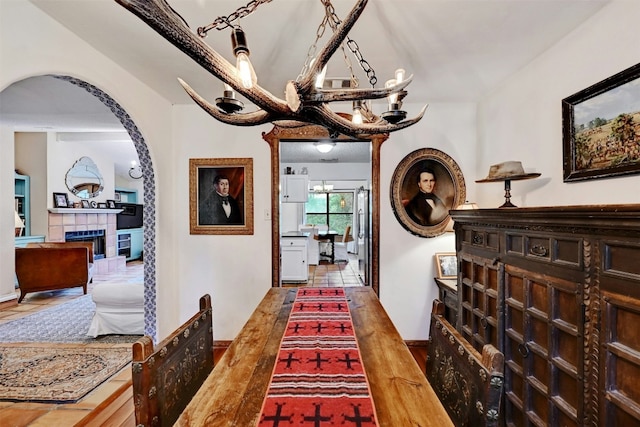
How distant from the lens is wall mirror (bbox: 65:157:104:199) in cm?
682

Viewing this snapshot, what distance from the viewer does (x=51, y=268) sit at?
4957 mm

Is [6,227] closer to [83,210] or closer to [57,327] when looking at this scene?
[83,210]

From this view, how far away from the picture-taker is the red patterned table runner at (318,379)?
878mm

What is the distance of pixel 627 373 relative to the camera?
1.11 meters

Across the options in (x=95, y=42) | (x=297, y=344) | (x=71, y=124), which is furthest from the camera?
(x=71, y=124)

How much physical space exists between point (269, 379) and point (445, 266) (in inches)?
103

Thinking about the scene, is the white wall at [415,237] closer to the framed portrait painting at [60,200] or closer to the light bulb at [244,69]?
the light bulb at [244,69]

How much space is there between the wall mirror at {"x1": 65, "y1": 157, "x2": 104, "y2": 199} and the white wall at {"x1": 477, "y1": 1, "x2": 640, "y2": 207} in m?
7.68

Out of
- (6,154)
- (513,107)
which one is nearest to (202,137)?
(513,107)

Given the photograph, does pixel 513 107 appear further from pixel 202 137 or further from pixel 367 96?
pixel 202 137

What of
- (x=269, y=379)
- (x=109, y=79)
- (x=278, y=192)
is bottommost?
(x=269, y=379)

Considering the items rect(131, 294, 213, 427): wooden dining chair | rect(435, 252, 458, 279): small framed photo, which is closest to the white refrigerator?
rect(435, 252, 458, 279): small framed photo

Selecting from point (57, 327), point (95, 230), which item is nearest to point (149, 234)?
point (57, 327)

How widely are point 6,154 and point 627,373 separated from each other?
289 inches
